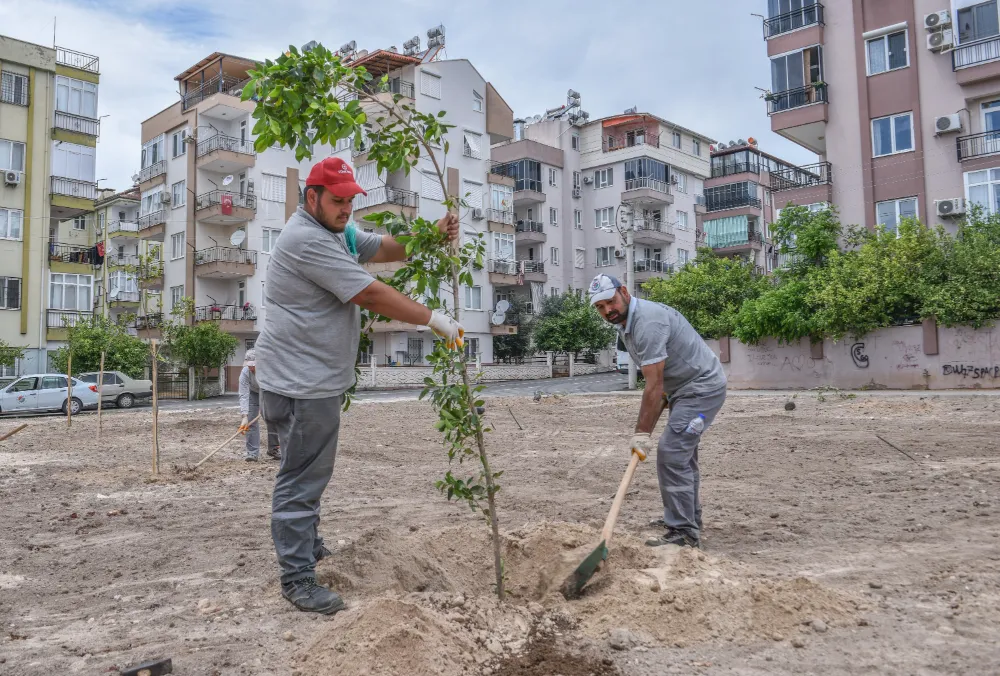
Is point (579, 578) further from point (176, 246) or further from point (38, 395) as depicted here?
point (176, 246)

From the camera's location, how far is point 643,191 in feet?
177

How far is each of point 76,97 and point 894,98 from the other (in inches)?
1382

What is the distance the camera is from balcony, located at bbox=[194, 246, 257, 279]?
128 feet

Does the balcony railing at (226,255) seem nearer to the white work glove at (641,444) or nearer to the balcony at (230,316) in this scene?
the balcony at (230,316)

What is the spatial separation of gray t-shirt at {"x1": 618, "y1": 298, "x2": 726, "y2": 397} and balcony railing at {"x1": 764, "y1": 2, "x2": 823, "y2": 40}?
2812 cm

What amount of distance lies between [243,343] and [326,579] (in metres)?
38.3

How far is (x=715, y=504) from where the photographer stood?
698cm

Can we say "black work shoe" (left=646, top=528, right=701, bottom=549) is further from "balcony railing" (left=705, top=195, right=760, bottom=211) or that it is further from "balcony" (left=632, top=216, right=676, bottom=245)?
"balcony railing" (left=705, top=195, right=760, bottom=211)

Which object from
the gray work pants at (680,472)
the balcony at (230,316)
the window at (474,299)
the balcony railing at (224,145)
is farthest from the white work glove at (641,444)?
the window at (474,299)

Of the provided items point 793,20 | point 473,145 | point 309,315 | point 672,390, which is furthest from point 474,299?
point 309,315

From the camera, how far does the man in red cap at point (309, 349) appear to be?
392 cm

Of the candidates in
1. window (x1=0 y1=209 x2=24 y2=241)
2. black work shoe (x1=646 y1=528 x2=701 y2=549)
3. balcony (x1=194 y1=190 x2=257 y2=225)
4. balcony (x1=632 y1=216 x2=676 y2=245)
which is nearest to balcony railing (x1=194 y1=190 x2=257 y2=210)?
balcony (x1=194 y1=190 x2=257 y2=225)

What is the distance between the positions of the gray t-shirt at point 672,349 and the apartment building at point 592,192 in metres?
45.9

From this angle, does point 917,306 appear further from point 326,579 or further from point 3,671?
point 3,671
